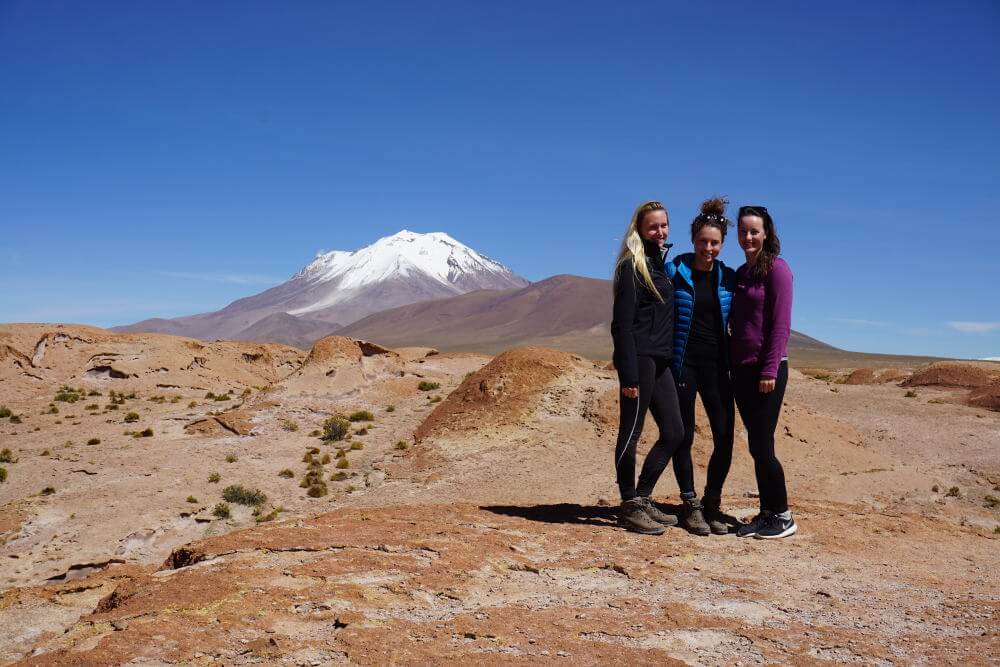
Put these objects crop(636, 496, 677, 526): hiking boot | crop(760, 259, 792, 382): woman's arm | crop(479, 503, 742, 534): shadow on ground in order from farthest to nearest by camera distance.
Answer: crop(479, 503, 742, 534): shadow on ground → crop(636, 496, 677, 526): hiking boot → crop(760, 259, 792, 382): woman's arm

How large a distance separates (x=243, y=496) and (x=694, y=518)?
8.05m

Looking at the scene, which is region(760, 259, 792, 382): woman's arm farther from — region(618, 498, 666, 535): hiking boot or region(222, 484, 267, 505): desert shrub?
region(222, 484, 267, 505): desert shrub

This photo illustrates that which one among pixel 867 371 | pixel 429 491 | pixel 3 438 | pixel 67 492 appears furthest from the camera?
pixel 867 371

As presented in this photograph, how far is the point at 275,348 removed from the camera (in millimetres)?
34281

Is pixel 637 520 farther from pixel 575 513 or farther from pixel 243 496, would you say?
pixel 243 496

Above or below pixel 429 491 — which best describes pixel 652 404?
above

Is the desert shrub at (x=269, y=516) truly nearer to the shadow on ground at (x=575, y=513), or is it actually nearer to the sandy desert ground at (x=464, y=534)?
the sandy desert ground at (x=464, y=534)

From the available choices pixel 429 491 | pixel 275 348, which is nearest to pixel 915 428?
pixel 429 491

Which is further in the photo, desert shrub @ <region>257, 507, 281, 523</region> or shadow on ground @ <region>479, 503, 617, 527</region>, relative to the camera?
desert shrub @ <region>257, 507, 281, 523</region>

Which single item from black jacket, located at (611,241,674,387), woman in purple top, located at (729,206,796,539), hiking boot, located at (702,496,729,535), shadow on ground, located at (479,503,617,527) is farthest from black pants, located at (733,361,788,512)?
shadow on ground, located at (479,503,617,527)

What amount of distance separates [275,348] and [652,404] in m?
31.3

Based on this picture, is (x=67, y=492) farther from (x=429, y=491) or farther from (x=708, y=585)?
(x=708, y=585)

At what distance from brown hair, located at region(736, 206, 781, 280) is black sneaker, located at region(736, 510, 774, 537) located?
1.90 m

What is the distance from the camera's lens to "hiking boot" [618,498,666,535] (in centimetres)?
547
